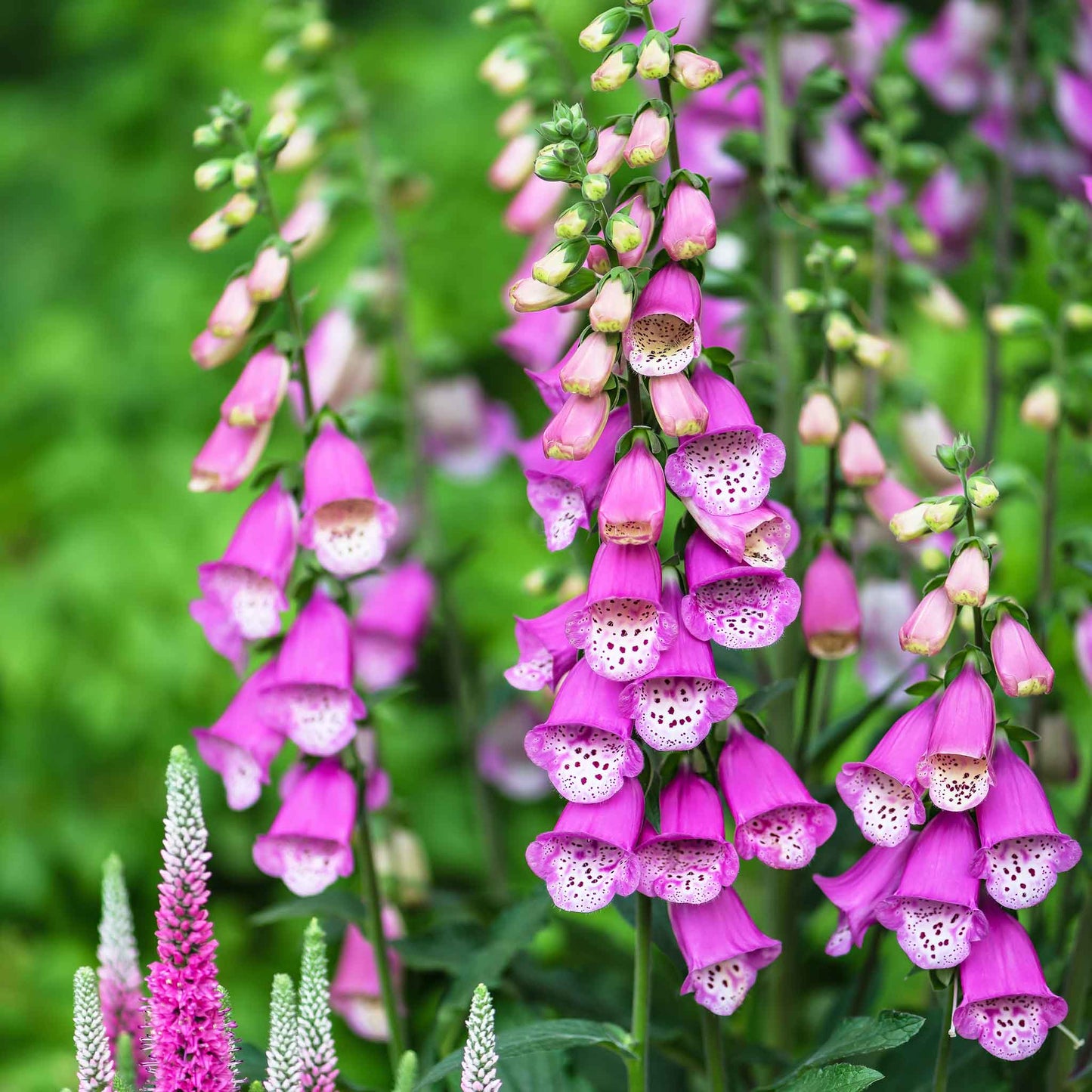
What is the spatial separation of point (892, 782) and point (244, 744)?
397mm

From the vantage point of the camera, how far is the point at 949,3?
1311 mm

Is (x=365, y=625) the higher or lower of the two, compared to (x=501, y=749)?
higher

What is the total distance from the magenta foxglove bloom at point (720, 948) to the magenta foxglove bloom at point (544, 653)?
0.44 ft

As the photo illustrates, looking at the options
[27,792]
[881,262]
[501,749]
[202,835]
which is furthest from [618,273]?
[27,792]

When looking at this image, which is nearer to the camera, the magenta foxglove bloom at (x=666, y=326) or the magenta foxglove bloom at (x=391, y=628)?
the magenta foxglove bloom at (x=666, y=326)

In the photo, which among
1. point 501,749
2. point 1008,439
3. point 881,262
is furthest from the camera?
point 1008,439

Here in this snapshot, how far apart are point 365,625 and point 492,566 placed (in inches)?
26.0

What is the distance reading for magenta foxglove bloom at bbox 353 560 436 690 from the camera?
50.5 inches

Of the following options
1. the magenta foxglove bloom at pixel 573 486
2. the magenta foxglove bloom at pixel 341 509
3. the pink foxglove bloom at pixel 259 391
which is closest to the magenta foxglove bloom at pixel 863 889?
the magenta foxglove bloom at pixel 573 486

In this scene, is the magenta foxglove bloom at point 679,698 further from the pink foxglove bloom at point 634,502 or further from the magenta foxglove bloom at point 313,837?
the magenta foxglove bloom at point 313,837

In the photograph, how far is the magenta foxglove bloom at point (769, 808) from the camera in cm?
71

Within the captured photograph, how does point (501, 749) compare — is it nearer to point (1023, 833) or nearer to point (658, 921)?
point (658, 921)

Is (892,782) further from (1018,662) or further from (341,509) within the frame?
(341,509)

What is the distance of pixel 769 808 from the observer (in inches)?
27.8
